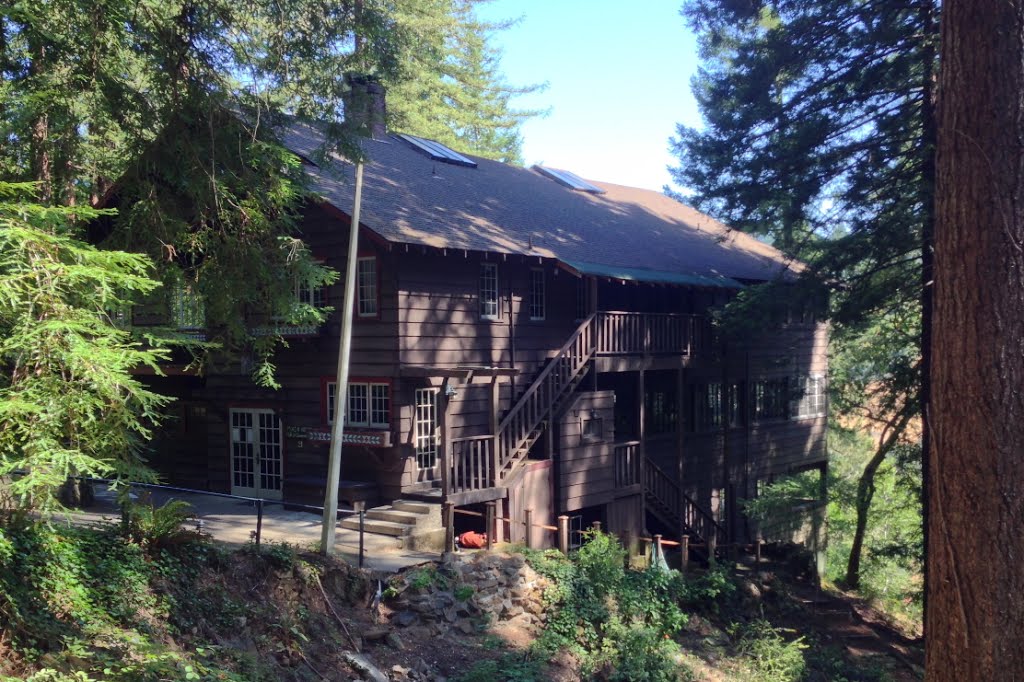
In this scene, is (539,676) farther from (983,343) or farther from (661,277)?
(661,277)

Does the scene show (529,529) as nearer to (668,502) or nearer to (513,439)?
(513,439)

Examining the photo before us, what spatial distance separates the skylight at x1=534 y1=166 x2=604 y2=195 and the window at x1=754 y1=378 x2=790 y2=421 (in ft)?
27.4

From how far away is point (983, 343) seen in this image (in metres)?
5.73

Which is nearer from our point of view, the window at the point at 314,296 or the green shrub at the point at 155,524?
the green shrub at the point at 155,524

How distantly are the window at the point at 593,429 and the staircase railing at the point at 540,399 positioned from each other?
0.84 metres

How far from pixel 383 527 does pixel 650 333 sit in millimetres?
8196

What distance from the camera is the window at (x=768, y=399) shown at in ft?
84.7

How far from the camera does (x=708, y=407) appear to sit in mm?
24234

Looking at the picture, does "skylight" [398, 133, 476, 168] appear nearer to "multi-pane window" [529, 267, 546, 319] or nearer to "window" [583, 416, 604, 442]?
"multi-pane window" [529, 267, 546, 319]

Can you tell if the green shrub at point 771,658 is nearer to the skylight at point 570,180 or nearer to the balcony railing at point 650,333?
the balcony railing at point 650,333

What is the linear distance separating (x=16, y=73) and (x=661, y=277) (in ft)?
45.2

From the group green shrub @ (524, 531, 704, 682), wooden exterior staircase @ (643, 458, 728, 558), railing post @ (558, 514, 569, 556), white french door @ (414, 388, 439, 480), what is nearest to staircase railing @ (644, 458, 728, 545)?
wooden exterior staircase @ (643, 458, 728, 558)

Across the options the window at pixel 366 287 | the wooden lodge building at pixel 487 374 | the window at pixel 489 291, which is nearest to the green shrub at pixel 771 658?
the wooden lodge building at pixel 487 374

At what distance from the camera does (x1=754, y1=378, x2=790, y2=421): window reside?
25828mm
